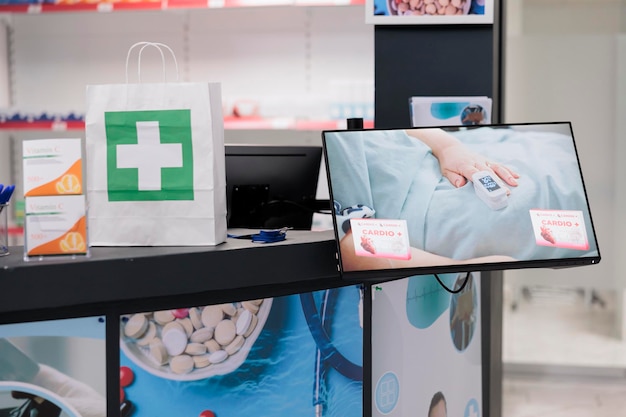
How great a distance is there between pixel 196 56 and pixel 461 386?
268 centimetres

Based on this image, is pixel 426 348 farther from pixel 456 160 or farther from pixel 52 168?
pixel 52 168

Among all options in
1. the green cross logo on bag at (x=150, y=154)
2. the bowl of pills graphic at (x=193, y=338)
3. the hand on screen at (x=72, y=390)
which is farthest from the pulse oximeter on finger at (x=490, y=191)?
the hand on screen at (x=72, y=390)

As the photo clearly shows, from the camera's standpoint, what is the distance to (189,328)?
5.88 feet

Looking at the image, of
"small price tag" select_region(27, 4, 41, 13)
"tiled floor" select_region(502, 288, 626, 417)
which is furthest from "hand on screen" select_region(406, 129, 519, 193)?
"small price tag" select_region(27, 4, 41, 13)

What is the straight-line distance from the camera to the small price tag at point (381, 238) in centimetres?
178

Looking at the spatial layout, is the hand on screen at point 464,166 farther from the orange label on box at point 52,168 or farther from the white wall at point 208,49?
the white wall at point 208,49

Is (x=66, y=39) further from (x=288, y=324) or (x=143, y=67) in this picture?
(x=288, y=324)

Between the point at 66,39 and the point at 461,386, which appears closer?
the point at 461,386

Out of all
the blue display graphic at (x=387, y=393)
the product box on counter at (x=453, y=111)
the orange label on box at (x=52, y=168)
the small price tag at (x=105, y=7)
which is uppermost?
the small price tag at (x=105, y=7)

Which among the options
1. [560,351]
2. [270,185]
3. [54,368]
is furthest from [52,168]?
[560,351]

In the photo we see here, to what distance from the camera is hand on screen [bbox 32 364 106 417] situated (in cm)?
169

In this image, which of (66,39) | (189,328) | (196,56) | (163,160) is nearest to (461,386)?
(189,328)

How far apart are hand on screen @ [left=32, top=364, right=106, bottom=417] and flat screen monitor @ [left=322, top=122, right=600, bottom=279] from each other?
64cm

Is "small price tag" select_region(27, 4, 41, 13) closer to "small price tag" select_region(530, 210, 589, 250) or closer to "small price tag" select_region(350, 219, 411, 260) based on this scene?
"small price tag" select_region(350, 219, 411, 260)
